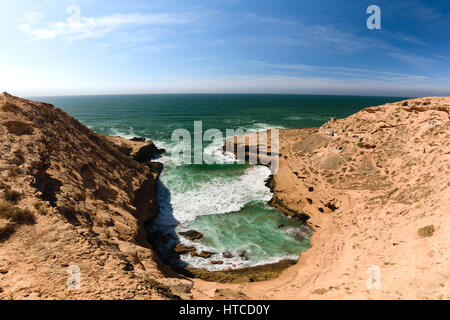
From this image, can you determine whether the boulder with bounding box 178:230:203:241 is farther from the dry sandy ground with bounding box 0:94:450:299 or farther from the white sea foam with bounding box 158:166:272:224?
the dry sandy ground with bounding box 0:94:450:299

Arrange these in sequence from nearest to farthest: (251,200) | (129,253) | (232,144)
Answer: (129,253)
(251,200)
(232,144)

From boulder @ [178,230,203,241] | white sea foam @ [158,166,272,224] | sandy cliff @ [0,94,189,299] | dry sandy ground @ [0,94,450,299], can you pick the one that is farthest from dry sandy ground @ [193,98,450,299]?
boulder @ [178,230,203,241]

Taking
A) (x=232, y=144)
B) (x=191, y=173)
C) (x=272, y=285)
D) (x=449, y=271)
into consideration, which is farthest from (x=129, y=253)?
(x=232, y=144)

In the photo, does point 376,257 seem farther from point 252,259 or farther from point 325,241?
point 252,259

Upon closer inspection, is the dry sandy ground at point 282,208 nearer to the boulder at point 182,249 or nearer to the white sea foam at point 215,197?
the white sea foam at point 215,197

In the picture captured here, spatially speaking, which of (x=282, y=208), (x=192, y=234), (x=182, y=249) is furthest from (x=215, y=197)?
(x=182, y=249)

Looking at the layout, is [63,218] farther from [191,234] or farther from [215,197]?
[215,197]
